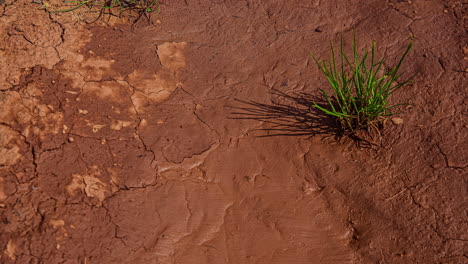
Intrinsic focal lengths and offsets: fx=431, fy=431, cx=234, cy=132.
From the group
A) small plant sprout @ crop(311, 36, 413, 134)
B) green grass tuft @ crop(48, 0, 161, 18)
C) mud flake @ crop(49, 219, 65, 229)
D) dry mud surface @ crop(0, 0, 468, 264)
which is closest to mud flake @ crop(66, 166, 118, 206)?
dry mud surface @ crop(0, 0, 468, 264)

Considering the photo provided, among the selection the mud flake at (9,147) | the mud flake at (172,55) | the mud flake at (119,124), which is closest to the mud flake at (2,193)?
the mud flake at (9,147)

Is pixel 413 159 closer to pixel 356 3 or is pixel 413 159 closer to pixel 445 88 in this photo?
pixel 445 88

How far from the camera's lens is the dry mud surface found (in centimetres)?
247

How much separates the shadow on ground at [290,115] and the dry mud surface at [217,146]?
0.05 feet

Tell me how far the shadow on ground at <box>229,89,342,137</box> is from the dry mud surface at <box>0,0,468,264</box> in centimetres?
2

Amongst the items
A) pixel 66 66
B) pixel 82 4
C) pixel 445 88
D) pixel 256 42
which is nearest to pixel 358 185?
pixel 445 88

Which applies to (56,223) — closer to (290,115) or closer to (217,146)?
(217,146)

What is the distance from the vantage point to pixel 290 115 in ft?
10.0

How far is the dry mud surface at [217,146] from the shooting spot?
2473 mm

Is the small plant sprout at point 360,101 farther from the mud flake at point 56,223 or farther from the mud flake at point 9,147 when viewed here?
the mud flake at point 9,147

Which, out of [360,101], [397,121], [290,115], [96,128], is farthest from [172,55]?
[397,121]

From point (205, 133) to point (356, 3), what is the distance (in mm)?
1827

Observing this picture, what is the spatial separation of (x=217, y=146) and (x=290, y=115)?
58 centimetres

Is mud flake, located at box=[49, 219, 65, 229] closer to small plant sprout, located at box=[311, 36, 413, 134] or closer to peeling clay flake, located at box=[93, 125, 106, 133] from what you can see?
peeling clay flake, located at box=[93, 125, 106, 133]
